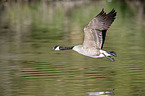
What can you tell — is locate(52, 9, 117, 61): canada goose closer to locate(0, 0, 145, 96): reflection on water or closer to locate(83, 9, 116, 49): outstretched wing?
locate(83, 9, 116, 49): outstretched wing

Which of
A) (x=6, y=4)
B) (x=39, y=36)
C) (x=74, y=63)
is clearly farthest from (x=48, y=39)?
(x=6, y=4)

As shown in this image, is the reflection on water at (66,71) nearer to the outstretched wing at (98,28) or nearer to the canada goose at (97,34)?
the canada goose at (97,34)

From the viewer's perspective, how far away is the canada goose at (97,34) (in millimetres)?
10211

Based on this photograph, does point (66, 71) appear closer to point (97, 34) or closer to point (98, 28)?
point (97, 34)

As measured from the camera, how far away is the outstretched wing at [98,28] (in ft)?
33.5

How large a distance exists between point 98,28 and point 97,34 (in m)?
0.24

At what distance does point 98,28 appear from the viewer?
10.4m

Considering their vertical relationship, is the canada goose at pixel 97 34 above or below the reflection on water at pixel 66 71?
above

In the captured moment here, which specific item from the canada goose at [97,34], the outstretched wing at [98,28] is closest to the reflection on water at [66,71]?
the canada goose at [97,34]

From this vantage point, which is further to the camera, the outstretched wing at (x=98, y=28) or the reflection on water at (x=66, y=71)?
the reflection on water at (x=66, y=71)

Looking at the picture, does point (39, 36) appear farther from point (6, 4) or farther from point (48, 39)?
point (6, 4)

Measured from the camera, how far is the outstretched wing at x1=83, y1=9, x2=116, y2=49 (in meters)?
10.2

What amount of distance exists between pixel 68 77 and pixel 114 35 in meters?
12.1

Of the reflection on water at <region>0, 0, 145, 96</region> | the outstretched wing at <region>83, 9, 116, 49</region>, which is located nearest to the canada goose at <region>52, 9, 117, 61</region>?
the outstretched wing at <region>83, 9, 116, 49</region>
